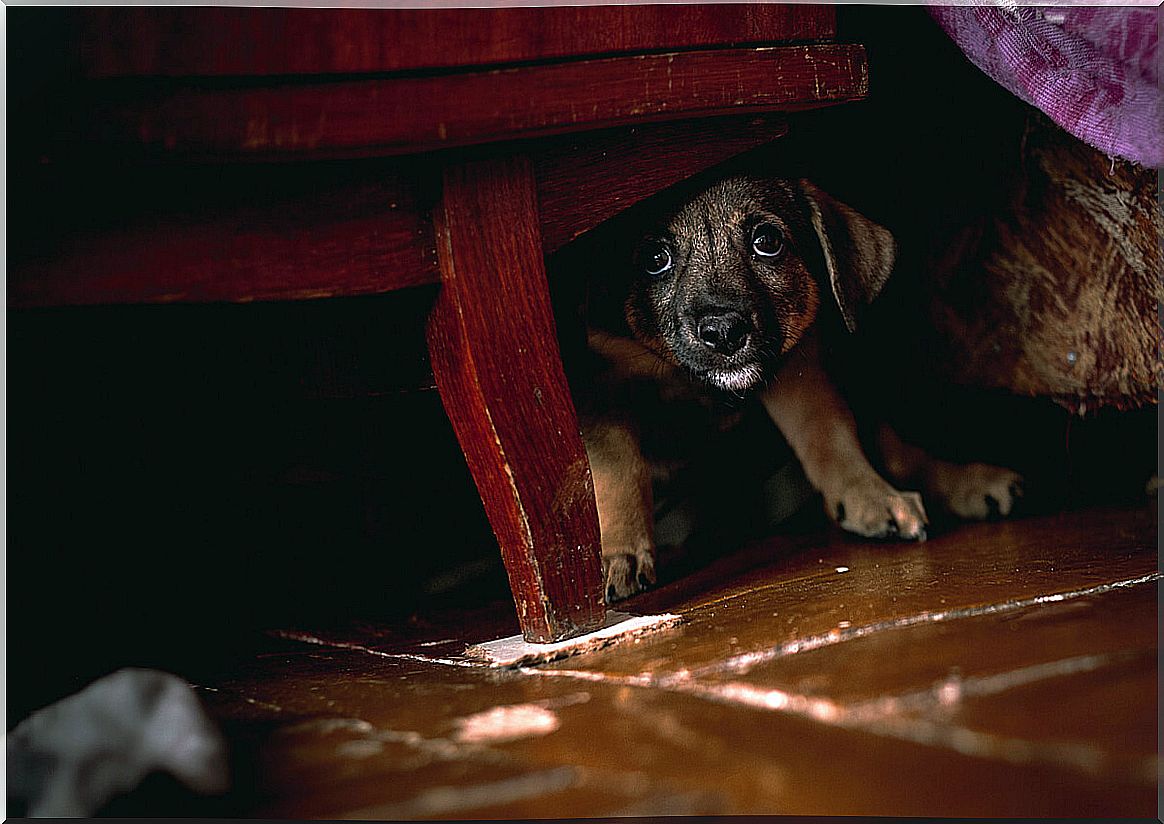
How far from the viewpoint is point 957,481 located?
6.91 feet

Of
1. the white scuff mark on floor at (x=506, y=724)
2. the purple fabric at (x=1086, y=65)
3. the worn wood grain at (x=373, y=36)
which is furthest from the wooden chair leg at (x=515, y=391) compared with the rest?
the purple fabric at (x=1086, y=65)

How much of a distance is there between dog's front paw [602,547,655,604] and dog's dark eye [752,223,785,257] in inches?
23.0

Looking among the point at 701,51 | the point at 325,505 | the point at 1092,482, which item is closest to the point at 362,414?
the point at 325,505

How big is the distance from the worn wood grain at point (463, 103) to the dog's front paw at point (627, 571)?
71 centimetres

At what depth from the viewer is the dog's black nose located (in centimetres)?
175

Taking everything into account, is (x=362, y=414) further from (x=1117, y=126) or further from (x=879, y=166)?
(x=1117, y=126)

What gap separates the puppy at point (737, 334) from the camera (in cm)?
180

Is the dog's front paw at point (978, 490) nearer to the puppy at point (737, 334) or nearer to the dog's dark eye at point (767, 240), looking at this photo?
the puppy at point (737, 334)

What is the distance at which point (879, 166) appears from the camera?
2.33 metres

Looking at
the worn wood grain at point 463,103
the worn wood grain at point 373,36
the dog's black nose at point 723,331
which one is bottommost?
the dog's black nose at point 723,331

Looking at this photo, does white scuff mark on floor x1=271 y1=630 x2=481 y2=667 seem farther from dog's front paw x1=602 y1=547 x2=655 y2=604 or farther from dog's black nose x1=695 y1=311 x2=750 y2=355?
dog's black nose x1=695 y1=311 x2=750 y2=355

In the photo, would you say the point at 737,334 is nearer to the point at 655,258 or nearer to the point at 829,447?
the point at 655,258

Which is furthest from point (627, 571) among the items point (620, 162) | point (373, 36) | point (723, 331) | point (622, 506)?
point (373, 36)

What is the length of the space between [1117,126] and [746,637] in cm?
77
